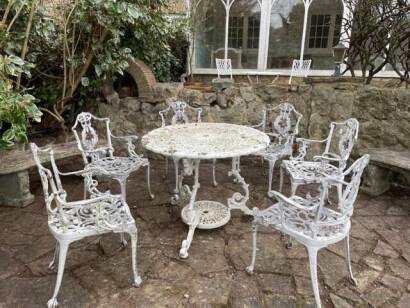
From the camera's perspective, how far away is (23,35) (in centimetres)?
276

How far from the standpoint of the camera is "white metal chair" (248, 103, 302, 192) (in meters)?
3.07

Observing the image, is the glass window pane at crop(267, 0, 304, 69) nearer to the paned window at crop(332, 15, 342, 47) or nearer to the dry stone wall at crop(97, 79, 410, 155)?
the paned window at crop(332, 15, 342, 47)

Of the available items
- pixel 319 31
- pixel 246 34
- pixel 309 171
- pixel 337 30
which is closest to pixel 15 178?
pixel 309 171

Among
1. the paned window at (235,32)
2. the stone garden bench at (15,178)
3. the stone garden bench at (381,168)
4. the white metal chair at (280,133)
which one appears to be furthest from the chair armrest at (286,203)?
the paned window at (235,32)

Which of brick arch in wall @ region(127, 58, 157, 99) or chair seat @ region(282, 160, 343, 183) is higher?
brick arch in wall @ region(127, 58, 157, 99)

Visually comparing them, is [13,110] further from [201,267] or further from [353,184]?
[353,184]

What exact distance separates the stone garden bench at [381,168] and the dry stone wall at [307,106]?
0.83ft

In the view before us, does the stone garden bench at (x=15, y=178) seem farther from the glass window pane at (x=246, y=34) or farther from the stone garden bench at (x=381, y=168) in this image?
the glass window pane at (x=246, y=34)

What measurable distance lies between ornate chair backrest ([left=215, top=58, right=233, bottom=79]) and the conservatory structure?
0.24m

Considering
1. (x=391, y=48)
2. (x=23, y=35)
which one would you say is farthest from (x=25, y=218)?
(x=391, y=48)

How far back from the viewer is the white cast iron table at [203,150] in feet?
7.13

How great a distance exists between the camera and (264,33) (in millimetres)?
6203

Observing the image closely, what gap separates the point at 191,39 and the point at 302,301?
5427 mm

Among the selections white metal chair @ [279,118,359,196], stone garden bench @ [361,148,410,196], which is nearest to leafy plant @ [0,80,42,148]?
white metal chair @ [279,118,359,196]
